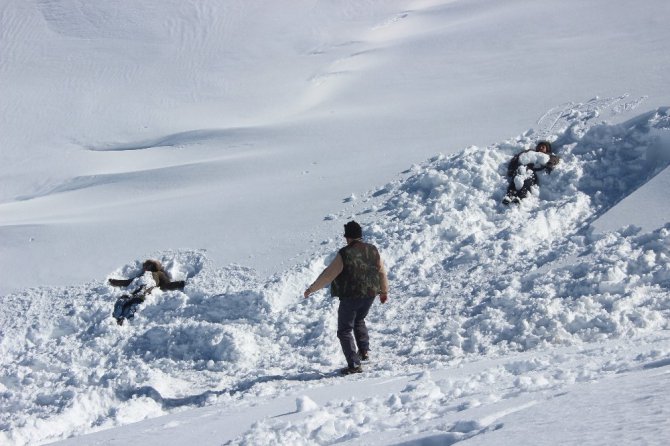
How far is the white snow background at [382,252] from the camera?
5426 mm

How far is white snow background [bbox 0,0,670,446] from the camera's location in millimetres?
5426

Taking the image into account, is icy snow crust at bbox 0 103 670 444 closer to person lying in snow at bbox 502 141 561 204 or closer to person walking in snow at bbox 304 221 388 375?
person lying in snow at bbox 502 141 561 204

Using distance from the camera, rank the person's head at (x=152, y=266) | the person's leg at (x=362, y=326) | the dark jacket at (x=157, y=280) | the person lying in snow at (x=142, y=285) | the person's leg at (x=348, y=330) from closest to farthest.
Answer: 1. the person's leg at (x=348, y=330)
2. the person's leg at (x=362, y=326)
3. the person lying in snow at (x=142, y=285)
4. the dark jacket at (x=157, y=280)
5. the person's head at (x=152, y=266)

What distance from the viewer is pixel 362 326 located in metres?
7.56

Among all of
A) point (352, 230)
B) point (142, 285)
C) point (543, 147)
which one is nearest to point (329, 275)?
point (352, 230)

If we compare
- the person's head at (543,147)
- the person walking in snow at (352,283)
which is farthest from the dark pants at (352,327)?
the person's head at (543,147)

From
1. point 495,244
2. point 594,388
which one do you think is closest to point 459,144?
point 495,244

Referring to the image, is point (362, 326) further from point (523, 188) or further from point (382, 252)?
point (523, 188)

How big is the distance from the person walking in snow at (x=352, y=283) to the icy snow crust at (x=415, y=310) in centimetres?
35

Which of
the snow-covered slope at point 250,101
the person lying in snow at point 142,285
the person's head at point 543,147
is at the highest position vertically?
the snow-covered slope at point 250,101

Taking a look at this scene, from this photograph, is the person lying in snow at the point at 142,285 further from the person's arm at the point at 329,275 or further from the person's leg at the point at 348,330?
the person's leg at the point at 348,330

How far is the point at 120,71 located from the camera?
70.9 feet

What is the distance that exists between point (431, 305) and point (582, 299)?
1597mm

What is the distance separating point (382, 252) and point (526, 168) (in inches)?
80.4
